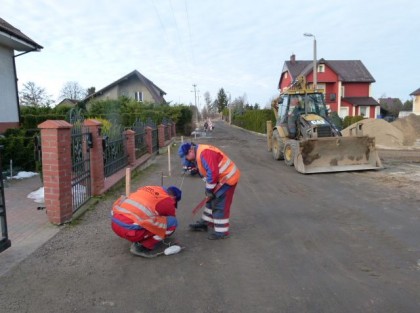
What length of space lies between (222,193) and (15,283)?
280 centimetres

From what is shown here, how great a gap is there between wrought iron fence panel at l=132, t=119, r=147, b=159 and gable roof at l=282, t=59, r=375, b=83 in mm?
39178

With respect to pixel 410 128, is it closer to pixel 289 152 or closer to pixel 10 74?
pixel 289 152

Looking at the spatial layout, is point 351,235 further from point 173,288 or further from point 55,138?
point 55,138

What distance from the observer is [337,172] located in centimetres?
1166

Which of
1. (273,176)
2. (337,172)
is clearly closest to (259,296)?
(273,176)

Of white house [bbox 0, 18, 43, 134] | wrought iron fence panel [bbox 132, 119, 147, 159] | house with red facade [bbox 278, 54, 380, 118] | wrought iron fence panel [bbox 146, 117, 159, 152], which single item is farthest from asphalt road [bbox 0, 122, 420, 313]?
house with red facade [bbox 278, 54, 380, 118]

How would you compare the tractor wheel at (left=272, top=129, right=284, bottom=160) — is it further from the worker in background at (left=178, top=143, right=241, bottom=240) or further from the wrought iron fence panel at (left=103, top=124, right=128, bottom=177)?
the worker in background at (left=178, top=143, right=241, bottom=240)

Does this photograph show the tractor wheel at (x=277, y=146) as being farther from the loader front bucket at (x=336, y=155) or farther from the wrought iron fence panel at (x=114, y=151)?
the wrought iron fence panel at (x=114, y=151)

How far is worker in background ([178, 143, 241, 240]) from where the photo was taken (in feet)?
17.6

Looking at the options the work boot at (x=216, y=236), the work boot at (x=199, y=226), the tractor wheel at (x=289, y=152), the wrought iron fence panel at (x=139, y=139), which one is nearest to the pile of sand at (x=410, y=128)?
the tractor wheel at (x=289, y=152)

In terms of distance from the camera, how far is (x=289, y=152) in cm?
1355

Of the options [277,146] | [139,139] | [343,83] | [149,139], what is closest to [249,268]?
[277,146]

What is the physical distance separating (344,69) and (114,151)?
50.1m

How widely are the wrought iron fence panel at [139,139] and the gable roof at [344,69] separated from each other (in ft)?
129
